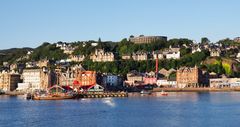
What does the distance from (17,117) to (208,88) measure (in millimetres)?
62794

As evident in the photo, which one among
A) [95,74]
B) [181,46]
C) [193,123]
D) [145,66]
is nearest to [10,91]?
[95,74]

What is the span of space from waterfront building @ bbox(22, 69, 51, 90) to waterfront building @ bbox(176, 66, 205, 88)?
76.4 ft

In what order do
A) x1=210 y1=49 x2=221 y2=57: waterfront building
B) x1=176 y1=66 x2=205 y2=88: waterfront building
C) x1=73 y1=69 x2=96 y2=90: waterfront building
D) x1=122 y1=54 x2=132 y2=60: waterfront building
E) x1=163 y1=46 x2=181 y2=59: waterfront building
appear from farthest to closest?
x1=122 y1=54 x2=132 y2=60: waterfront building → x1=163 y1=46 x2=181 y2=59: waterfront building → x1=210 y1=49 x2=221 y2=57: waterfront building → x1=176 y1=66 x2=205 y2=88: waterfront building → x1=73 y1=69 x2=96 y2=90: waterfront building

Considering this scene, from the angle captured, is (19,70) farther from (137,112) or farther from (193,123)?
(193,123)

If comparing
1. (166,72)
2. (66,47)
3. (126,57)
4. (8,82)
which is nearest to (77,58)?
(126,57)

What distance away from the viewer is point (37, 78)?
10969 centimetres

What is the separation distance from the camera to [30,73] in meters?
112

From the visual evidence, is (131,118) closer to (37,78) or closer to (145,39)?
(37,78)

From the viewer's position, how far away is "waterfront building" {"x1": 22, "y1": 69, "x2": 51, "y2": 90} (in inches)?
4163

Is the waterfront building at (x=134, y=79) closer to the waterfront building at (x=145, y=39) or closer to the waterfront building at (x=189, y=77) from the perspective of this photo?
the waterfront building at (x=189, y=77)

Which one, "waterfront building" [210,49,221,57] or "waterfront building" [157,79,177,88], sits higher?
"waterfront building" [210,49,221,57]

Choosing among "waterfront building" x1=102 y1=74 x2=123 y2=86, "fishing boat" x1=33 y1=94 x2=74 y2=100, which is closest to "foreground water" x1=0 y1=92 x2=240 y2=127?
"fishing boat" x1=33 y1=94 x2=74 y2=100

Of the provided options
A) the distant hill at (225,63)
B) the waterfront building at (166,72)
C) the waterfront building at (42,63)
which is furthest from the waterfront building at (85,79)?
the waterfront building at (42,63)

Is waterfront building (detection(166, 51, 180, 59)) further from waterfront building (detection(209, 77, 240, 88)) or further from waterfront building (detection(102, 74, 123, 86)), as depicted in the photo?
waterfront building (detection(102, 74, 123, 86))
